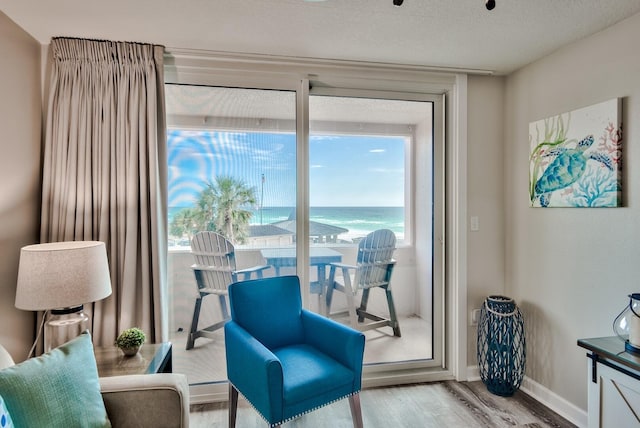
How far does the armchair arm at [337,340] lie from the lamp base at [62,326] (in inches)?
48.4

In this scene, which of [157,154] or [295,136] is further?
[295,136]

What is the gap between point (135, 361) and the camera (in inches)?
75.9

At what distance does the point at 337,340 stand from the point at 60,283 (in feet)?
4.62

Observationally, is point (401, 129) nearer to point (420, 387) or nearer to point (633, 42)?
point (633, 42)

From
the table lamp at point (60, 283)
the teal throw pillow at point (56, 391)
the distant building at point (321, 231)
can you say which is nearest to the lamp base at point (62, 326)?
the table lamp at point (60, 283)

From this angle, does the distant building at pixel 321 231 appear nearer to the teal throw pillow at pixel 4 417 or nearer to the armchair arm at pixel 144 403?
the armchair arm at pixel 144 403

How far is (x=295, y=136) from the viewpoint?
265cm

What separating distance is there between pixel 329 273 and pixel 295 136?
3.46 ft

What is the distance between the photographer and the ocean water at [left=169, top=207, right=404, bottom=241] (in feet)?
8.62

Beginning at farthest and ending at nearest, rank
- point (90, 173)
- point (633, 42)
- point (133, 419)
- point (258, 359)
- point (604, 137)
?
point (90, 173) < point (604, 137) < point (633, 42) < point (258, 359) < point (133, 419)

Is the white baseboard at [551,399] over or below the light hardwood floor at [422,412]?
over

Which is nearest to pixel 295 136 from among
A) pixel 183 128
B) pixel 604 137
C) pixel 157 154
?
pixel 183 128

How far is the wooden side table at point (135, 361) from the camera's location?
182 centimetres

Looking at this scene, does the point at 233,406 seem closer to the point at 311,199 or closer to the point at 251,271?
the point at 251,271
